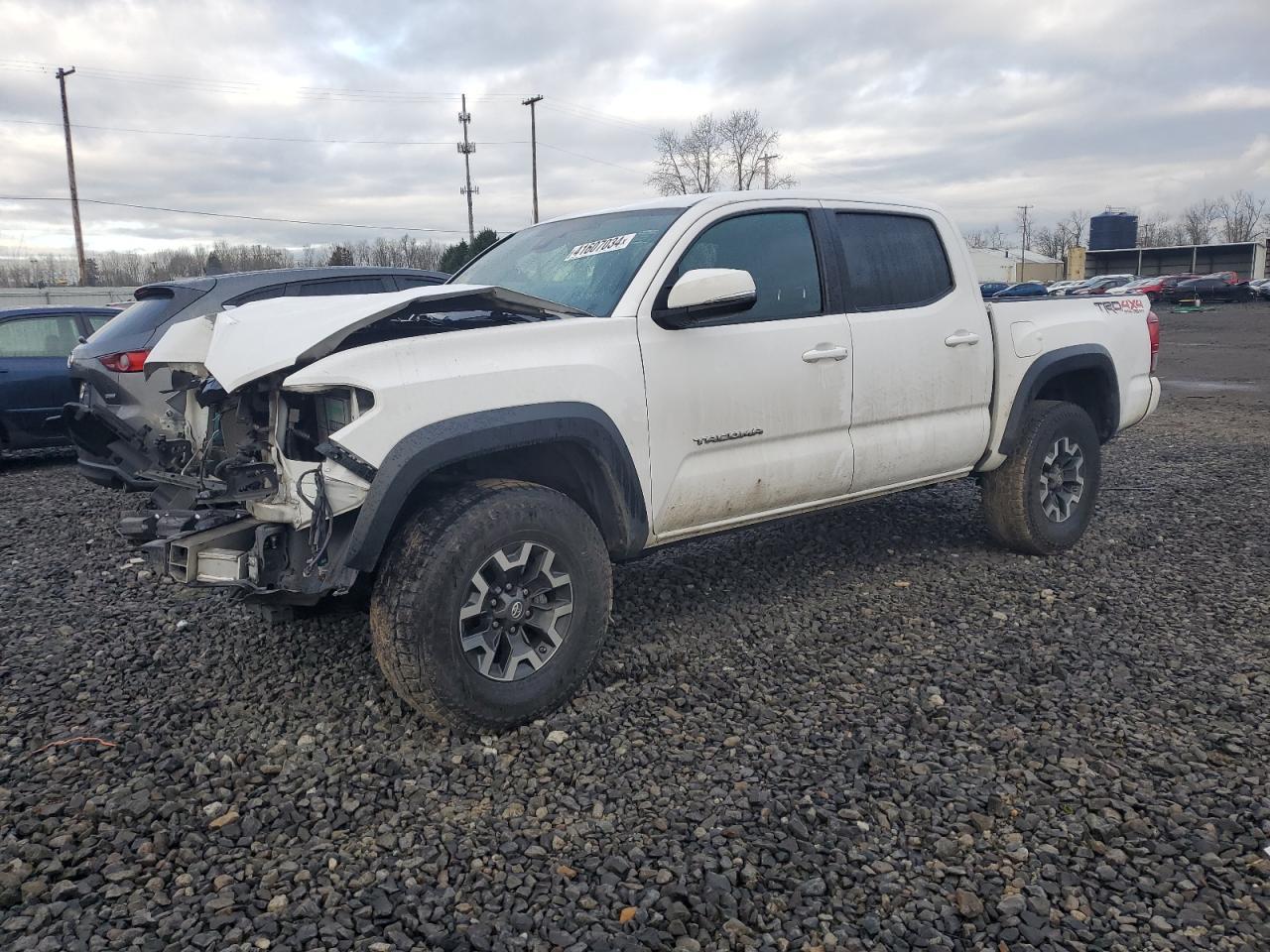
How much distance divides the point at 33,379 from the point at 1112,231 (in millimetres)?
89477

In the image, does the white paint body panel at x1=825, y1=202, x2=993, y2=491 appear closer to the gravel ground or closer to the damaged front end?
the gravel ground

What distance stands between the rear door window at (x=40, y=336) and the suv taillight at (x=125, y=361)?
3.41 m

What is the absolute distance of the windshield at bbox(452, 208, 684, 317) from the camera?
3994mm

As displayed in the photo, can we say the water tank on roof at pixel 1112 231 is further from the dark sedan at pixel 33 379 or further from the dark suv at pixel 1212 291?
the dark sedan at pixel 33 379

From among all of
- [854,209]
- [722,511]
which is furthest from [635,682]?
[854,209]

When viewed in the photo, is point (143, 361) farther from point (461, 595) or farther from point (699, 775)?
point (699, 775)

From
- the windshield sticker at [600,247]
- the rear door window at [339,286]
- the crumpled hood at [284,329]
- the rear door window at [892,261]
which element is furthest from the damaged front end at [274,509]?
the rear door window at [339,286]

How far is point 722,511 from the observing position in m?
4.07

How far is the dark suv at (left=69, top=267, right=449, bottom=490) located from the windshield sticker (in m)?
1.85

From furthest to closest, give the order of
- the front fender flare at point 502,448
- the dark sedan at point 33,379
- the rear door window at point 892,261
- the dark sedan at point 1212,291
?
the dark sedan at point 1212,291 → the dark sedan at point 33,379 → the rear door window at point 892,261 → the front fender flare at point 502,448

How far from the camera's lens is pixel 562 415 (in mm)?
3424

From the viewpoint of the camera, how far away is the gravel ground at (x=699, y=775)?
8.13ft

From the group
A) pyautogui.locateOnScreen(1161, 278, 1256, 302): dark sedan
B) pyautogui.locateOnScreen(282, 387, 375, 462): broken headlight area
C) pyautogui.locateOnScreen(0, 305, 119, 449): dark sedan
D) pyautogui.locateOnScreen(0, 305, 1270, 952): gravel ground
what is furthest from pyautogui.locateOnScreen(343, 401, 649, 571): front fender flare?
pyautogui.locateOnScreen(1161, 278, 1256, 302): dark sedan

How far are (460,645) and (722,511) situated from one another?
1.34 meters
